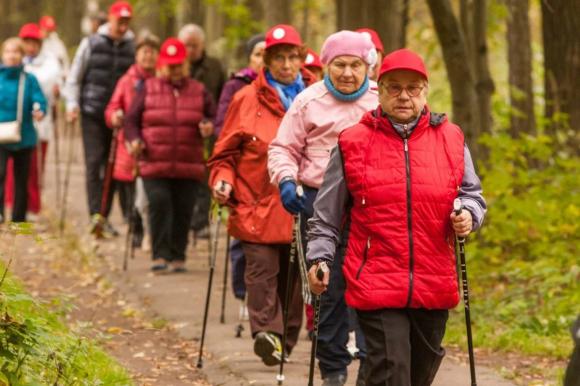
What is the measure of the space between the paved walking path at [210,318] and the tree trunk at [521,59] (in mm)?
4159

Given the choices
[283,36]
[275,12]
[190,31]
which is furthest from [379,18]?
[283,36]

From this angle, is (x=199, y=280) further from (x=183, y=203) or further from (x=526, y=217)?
(x=526, y=217)

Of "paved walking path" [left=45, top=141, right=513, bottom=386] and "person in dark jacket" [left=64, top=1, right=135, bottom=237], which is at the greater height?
"person in dark jacket" [left=64, top=1, right=135, bottom=237]

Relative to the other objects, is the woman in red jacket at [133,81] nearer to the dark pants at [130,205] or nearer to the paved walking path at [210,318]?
the dark pants at [130,205]

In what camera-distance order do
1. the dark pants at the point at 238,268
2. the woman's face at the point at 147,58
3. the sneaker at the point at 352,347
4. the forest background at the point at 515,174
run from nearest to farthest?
the sneaker at the point at 352,347
the dark pants at the point at 238,268
the forest background at the point at 515,174
the woman's face at the point at 147,58

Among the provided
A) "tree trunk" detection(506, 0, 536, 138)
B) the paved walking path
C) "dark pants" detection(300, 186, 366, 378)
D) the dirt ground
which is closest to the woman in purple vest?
the paved walking path

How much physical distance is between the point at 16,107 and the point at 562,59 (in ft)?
20.7

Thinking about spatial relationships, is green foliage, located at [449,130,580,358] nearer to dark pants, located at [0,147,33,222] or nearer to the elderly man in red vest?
the elderly man in red vest

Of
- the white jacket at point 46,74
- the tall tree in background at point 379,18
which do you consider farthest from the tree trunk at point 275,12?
the white jacket at point 46,74

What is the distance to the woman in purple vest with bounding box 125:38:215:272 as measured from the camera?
1300 centimetres

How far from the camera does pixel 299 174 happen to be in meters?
8.18

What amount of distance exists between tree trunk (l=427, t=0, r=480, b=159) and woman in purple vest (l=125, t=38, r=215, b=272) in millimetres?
2397

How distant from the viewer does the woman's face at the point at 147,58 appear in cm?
1453

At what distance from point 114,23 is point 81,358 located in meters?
9.46
